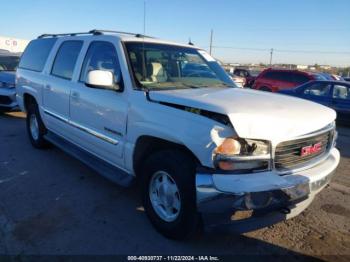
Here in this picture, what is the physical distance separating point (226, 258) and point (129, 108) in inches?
68.9

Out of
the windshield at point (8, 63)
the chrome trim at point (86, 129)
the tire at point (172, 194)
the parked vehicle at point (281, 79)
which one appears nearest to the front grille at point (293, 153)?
the tire at point (172, 194)

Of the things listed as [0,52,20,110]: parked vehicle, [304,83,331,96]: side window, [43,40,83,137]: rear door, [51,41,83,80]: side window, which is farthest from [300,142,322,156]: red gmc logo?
[0,52,20,110]: parked vehicle

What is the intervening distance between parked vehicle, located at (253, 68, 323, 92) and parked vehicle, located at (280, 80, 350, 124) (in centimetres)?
418

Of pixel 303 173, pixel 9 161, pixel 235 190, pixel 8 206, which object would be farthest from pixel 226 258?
pixel 9 161

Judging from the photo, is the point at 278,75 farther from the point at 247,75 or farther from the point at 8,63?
the point at 8,63

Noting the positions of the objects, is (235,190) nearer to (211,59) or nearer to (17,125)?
Answer: (211,59)

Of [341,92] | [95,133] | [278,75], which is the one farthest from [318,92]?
[95,133]

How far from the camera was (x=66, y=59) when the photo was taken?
523 cm

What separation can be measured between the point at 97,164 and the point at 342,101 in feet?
29.3

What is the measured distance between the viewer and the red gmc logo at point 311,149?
10.1 feet

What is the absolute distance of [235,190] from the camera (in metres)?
2.67

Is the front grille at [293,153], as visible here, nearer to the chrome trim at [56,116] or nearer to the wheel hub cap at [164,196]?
the wheel hub cap at [164,196]

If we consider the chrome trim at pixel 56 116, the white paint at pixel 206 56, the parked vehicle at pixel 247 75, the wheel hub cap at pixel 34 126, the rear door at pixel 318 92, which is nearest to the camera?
the white paint at pixel 206 56

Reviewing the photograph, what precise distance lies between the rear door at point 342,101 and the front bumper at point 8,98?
9.61 metres
